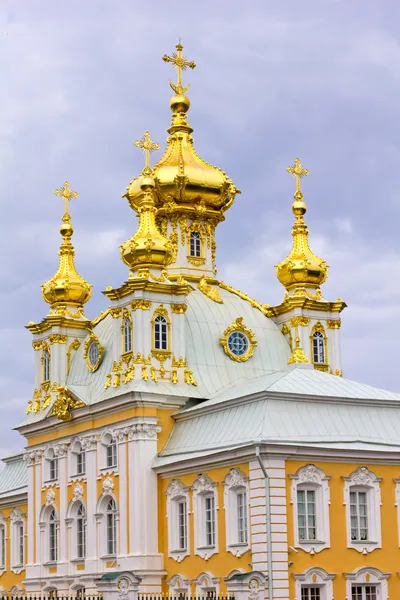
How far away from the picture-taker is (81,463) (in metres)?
52.8

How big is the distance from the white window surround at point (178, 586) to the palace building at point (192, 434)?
3.4 inches

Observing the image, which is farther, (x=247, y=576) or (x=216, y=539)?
(x=216, y=539)

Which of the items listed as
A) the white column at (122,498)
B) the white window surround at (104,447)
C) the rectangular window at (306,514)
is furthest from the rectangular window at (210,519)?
the white window surround at (104,447)

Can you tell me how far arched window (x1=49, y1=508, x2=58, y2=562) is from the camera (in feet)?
177

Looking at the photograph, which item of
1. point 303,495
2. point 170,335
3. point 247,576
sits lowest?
point 247,576

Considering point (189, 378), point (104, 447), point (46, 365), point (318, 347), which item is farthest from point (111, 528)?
point (318, 347)

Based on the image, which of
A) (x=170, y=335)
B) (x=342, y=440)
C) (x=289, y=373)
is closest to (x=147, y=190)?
(x=170, y=335)

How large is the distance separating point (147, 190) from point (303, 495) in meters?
16.2

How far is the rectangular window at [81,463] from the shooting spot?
52469 mm

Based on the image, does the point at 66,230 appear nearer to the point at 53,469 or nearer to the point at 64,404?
the point at 64,404

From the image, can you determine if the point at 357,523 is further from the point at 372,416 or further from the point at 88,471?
the point at 88,471

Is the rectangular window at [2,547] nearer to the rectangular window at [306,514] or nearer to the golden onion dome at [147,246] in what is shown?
the golden onion dome at [147,246]

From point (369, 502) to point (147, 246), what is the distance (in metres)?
13.7

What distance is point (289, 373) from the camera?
4662cm
